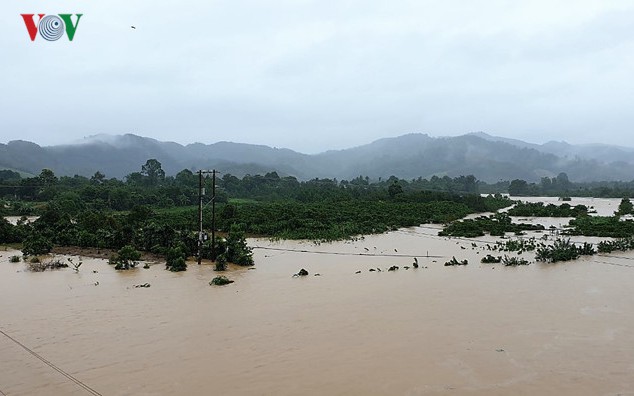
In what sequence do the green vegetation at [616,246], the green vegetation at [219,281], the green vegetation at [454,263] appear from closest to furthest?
the green vegetation at [219,281], the green vegetation at [454,263], the green vegetation at [616,246]

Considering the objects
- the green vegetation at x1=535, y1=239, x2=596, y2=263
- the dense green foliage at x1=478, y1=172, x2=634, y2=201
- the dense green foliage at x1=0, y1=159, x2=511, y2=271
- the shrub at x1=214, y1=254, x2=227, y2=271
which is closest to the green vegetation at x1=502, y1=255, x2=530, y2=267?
the green vegetation at x1=535, y1=239, x2=596, y2=263

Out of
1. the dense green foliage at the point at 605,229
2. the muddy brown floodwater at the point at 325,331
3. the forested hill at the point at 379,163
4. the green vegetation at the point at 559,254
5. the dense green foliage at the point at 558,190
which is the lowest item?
the muddy brown floodwater at the point at 325,331

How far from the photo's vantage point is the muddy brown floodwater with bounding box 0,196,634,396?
7.44 meters

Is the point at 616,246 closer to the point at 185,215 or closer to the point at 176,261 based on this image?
the point at 176,261

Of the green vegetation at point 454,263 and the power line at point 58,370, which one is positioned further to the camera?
the green vegetation at point 454,263

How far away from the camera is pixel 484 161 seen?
538 feet

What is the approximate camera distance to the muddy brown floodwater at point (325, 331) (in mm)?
7438

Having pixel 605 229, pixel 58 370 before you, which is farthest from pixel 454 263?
pixel 605 229

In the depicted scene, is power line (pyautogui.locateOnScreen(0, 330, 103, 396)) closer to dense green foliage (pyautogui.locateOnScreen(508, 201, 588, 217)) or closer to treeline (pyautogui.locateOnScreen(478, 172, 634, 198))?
dense green foliage (pyautogui.locateOnScreen(508, 201, 588, 217))

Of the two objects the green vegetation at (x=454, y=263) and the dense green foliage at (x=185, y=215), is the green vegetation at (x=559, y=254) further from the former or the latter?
the dense green foliage at (x=185, y=215)

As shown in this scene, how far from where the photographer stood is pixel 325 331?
982 cm

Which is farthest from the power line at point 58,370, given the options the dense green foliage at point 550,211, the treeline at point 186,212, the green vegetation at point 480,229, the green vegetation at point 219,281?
the dense green foliage at point 550,211

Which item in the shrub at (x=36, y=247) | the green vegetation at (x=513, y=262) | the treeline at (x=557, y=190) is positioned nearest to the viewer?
the green vegetation at (x=513, y=262)

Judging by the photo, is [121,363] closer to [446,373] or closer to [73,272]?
[446,373]
